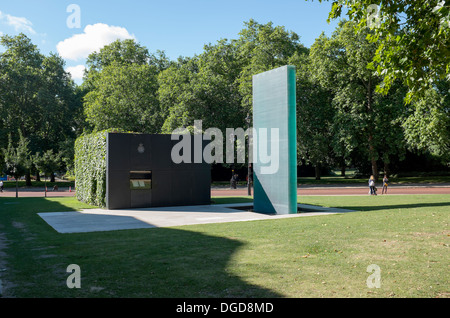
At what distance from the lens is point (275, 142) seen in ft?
63.0

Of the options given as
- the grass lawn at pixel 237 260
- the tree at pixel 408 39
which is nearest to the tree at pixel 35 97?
the grass lawn at pixel 237 260

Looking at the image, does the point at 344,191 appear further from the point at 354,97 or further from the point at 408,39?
the point at 408,39

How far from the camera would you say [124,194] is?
21.8m

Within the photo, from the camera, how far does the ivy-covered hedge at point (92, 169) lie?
2191cm

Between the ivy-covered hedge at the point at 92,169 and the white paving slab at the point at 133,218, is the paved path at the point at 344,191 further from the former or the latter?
the white paving slab at the point at 133,218

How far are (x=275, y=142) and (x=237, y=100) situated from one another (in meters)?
29.2

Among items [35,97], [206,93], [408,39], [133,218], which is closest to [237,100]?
[206,93]

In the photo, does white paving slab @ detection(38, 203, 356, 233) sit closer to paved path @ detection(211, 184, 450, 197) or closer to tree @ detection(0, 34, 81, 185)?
paved path @ detection(211, 184, 450, 197)

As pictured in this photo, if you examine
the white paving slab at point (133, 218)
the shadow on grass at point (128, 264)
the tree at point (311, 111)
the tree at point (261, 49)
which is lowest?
the white paving slab at point (133, 218)

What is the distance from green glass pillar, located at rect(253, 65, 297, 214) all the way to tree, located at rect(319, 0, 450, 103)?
868 centimetres

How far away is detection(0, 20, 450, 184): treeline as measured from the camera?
41.2m

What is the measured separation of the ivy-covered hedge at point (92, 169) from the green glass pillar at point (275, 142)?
28.7 ft
